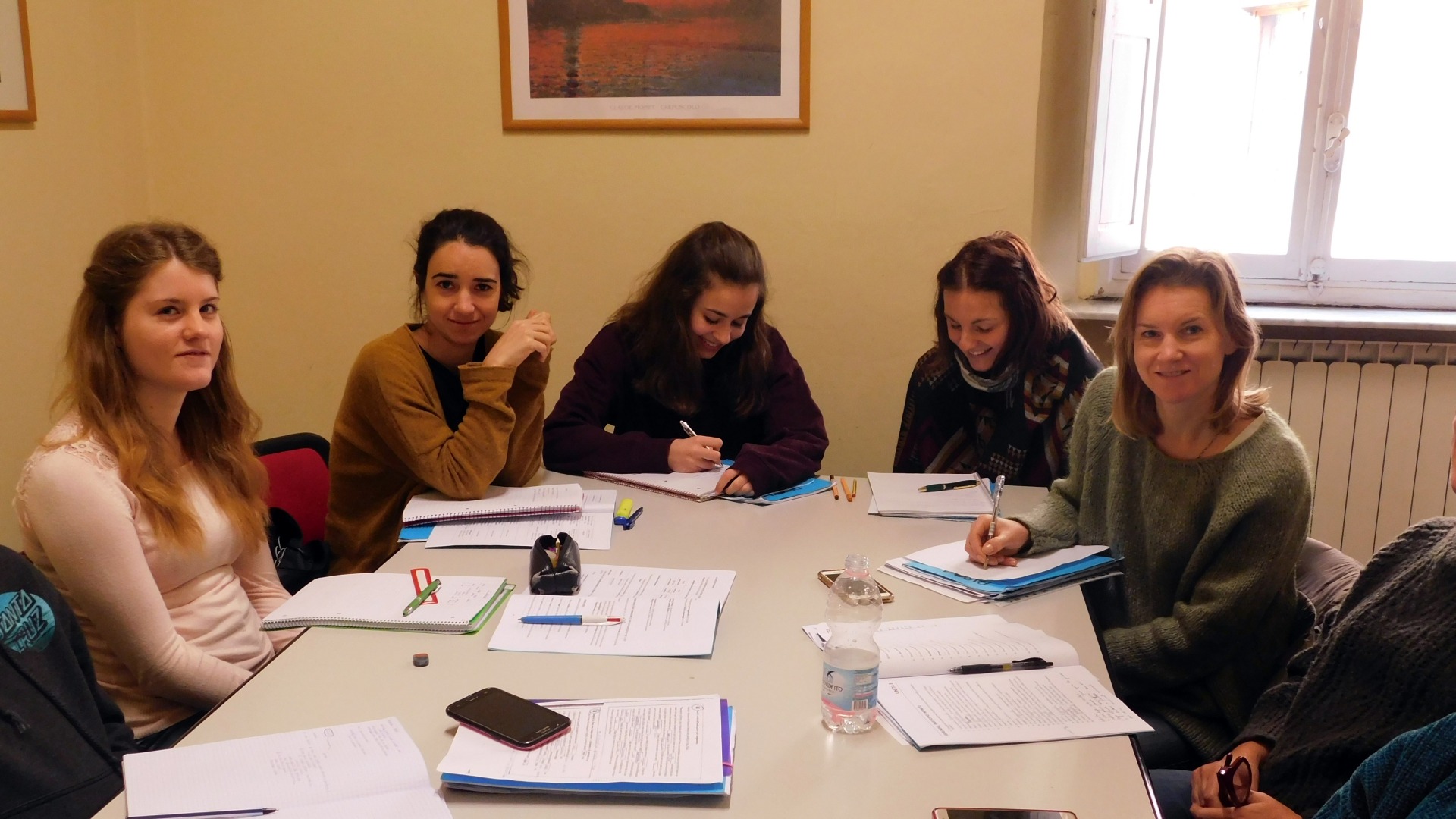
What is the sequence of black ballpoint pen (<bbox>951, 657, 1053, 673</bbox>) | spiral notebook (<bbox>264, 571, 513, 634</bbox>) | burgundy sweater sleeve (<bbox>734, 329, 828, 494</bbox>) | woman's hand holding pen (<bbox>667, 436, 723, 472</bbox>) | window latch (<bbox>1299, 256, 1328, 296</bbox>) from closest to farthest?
black ballpoint pen (<bbox>951, 657, 1053, 673</bbox>) < spiral notebook (<bbox>264, 571, 513, 634</bbox>) < burgundy sweater sleeve (<bbox>734, 329, 828, 494</bbox>) < woman's hand holding pen (<bbox>667, 436, 723, 472</bbox>) < window latch (<bbox>1299, 256, 1328, 296</bbox>)

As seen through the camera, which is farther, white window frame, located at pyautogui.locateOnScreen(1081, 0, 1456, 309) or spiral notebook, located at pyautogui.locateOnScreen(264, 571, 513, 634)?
white window frame, located at pyautogui.locateOnScreen(1081, 0, 1456, 309)

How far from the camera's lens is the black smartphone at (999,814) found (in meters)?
1.00

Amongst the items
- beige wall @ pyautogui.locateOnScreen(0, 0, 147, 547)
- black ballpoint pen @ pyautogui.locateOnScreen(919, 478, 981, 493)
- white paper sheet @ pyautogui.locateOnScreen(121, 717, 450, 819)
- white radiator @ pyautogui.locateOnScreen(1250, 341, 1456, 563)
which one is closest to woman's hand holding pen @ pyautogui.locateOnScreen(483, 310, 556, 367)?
black ballpoint pen @ pyautogui.locateOnScreen(919, 478, 981, 493)

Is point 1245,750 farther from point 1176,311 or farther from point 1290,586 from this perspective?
point 1176,311

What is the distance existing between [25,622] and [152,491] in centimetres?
34

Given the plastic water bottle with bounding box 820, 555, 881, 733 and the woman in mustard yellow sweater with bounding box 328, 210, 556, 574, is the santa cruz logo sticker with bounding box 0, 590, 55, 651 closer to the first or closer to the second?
the woman in mustard yellow sweater with bounding box 328, 210, 556, 574

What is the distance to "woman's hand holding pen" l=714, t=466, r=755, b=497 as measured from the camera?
213cm

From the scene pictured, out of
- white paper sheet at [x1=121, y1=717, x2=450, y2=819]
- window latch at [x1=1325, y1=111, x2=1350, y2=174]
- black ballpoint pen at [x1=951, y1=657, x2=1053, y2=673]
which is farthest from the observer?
window latch at [x1=1325, y1=111, x2=1350, y2=174]

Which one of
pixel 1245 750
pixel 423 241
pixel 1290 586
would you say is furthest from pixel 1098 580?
pixel 423 241

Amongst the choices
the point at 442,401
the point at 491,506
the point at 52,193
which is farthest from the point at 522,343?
the point at 52,193

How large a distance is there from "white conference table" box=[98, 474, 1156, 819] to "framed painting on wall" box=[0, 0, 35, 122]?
1.83 metres

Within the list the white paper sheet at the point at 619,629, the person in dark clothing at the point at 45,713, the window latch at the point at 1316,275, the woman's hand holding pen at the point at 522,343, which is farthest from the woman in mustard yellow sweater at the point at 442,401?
the window latch at the point at 1316,275

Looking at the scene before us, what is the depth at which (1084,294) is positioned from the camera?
3.40 metres

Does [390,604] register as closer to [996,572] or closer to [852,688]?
[852,688]
